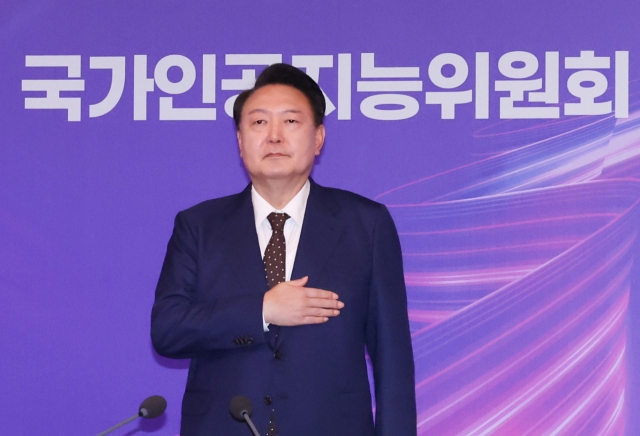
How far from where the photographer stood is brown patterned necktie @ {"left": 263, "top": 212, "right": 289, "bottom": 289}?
212cm

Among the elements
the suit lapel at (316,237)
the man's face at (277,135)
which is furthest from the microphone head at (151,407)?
the man's face at (277,135)

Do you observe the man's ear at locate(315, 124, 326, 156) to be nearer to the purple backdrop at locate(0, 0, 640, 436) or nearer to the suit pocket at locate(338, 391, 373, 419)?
the suit pocket at locate(338, 391, 373, 419)

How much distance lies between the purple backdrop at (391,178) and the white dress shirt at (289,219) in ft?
3.17

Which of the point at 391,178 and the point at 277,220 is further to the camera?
the point at 391,178

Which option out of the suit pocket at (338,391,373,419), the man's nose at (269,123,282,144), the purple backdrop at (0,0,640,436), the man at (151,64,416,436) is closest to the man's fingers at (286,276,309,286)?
the man at (151,64,416,436)

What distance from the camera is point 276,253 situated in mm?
2160

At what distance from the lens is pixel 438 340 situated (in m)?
3.13

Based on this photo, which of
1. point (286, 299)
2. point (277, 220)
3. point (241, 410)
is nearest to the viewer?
point (241, 410)

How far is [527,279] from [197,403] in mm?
1489

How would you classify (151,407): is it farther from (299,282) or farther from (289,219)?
(289,219)

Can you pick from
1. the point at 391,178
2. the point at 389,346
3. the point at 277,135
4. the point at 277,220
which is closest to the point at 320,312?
the point at 389,346

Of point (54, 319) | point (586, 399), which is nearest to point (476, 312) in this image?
point (586, 399)

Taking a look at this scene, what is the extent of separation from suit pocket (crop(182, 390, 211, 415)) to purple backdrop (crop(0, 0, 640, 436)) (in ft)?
3.80

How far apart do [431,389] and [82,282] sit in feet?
4.31
